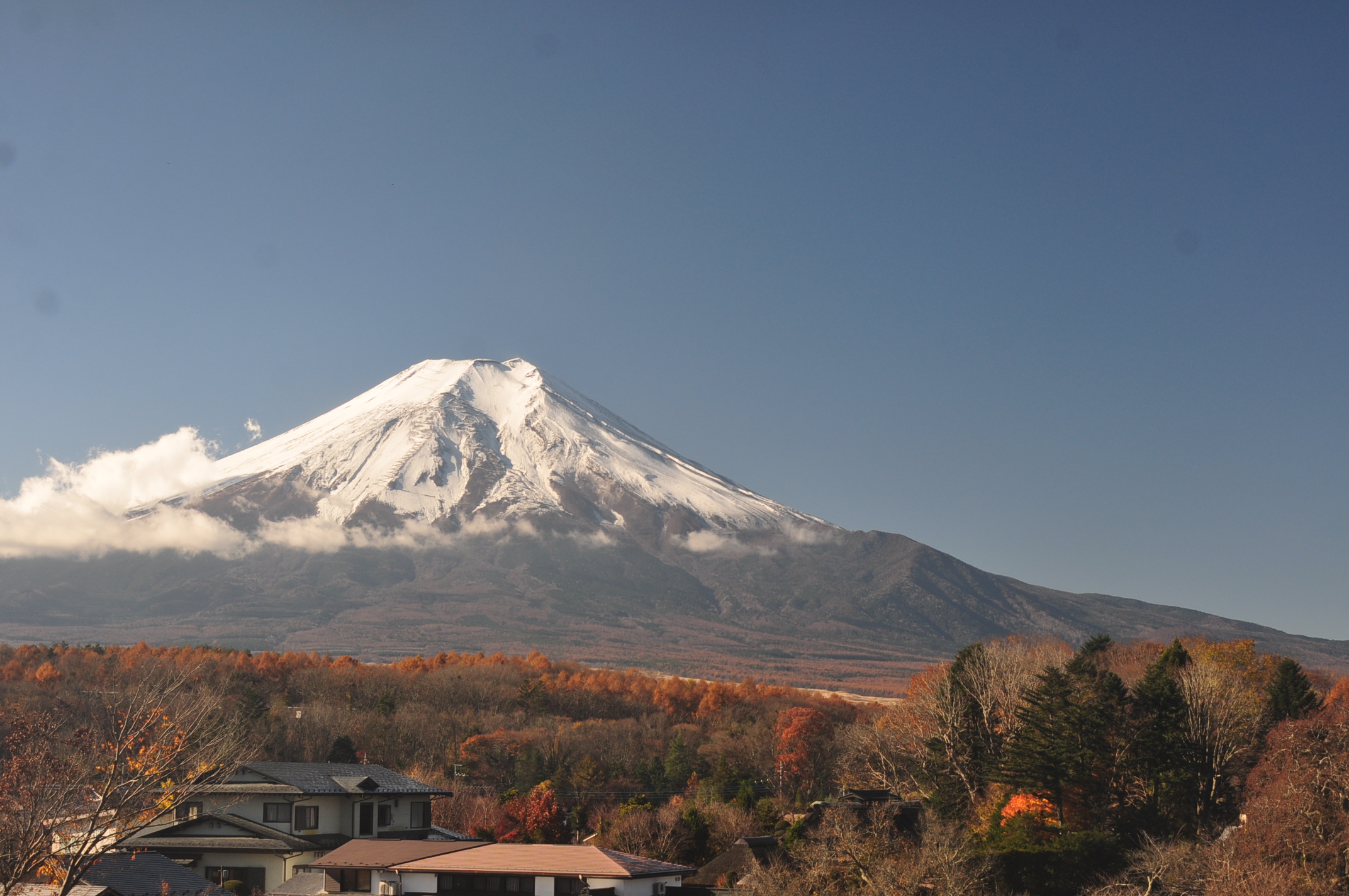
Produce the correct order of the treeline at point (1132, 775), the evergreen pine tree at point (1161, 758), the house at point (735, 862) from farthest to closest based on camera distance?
the evergreen pine tree at point (1161, 758)
the house at point (735, 862)
the treeline at point (1132, 775)

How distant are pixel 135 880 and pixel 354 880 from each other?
29.4 ft

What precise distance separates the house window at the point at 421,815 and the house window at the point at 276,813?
5.98 meters

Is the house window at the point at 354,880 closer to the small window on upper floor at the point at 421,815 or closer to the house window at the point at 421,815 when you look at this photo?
the small window on upper floor at the point at 421,815

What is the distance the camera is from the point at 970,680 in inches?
2009

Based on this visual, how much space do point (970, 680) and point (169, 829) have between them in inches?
1199

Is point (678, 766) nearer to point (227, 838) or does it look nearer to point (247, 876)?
point (247, 876)

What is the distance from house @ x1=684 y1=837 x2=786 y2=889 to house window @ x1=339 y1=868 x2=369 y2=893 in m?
10.6

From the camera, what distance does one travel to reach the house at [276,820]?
38844mm

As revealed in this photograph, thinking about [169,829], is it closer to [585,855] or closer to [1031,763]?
[585,855]

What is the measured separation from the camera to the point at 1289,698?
158ft

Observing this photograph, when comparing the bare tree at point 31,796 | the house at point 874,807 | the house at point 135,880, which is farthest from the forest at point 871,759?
the house at point 135,880

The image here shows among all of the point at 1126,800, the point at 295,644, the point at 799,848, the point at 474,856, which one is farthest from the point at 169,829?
the point at 295,644

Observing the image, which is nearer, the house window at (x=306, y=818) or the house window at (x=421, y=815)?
the house window at (x=306, y=818)

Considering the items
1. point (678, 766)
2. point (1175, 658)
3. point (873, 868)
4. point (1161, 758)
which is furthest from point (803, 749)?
point (873, 868)
